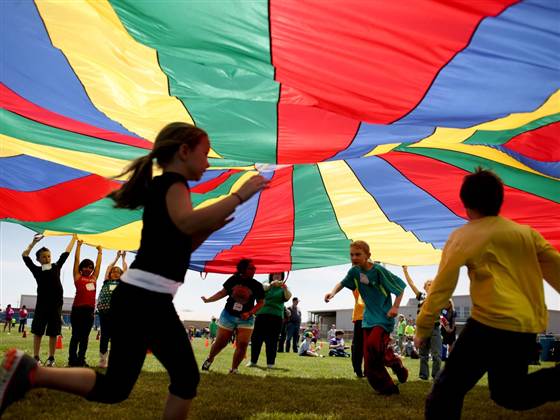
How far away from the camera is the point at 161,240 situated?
216 centimetres

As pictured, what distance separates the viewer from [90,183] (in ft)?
21.5

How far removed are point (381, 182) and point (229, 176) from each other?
1843mm

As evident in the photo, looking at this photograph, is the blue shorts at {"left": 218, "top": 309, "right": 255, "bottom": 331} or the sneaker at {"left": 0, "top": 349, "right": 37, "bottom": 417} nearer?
the sneaker at {"left": 0, "top": 349, "right": 37, "bottom": 417}

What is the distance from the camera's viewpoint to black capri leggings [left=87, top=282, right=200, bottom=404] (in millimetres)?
2129

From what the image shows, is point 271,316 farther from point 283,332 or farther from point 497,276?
point 283,332

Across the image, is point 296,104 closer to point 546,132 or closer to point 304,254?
point 546,132

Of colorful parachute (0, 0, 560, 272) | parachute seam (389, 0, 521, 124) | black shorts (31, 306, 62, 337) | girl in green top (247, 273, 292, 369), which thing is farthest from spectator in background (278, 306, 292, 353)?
parachute seam (389, 0, 521, 124)

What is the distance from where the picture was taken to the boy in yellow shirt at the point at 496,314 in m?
2.41

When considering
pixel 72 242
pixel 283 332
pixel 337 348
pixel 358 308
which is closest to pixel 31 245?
pixel 72 242

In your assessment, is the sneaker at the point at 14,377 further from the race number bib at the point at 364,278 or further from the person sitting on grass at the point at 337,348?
the person sitting on grass at the point at 337,348

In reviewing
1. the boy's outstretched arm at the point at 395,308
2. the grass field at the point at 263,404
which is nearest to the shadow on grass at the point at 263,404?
the grass field at the point at 263,404

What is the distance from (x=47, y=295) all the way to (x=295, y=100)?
4.39m

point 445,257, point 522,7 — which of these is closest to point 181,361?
point 445,257

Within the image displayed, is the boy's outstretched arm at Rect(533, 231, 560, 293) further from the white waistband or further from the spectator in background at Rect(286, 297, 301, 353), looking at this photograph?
the spectator in background at Rect(286, 297, 301, 353)
